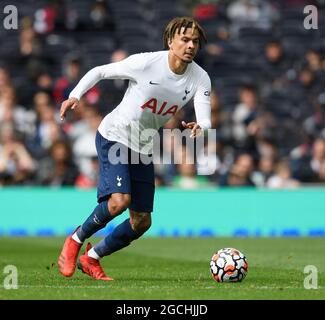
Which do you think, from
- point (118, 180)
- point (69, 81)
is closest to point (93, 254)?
point (118, 180)

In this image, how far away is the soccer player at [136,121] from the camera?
9828 mm

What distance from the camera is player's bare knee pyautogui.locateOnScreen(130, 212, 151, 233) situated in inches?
397

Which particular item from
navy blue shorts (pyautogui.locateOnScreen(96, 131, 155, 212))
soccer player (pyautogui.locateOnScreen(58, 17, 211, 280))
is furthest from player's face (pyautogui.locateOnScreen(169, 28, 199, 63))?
navy blue shorts (pyautogui.locateOnScreen(96, 131, 155, 212))

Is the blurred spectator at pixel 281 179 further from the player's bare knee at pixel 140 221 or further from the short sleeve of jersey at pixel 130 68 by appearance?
the short sleeve of jersey at pixel 130 68

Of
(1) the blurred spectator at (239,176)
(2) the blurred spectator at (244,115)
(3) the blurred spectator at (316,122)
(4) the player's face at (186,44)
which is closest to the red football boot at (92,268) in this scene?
(4) the player's face at (186,44)

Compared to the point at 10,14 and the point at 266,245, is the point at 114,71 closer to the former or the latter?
the point at 266,245

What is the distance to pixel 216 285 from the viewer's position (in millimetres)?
9523

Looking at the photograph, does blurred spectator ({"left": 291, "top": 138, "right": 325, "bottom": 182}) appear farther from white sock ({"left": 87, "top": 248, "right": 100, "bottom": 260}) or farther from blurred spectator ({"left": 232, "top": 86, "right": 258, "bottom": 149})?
white sock ({"left": 87, "top": 248, "right": 100, "bottom": 260})

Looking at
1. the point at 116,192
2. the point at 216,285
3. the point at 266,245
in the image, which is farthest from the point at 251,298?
the point at 266,245

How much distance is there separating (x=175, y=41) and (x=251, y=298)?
2662 millimetres

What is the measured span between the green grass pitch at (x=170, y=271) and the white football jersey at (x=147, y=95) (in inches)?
53.9

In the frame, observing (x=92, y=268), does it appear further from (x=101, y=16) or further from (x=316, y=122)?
(x=101, y=16)

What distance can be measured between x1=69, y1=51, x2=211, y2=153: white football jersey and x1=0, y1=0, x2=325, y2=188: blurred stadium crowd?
7.37m

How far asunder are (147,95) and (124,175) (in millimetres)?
772
